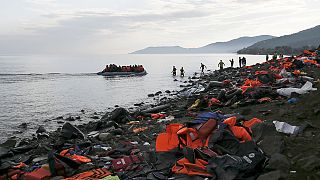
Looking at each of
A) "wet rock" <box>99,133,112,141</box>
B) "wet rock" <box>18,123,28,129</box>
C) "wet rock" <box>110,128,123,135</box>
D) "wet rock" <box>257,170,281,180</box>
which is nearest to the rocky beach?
"wet rock" <box>257,170,281,180</box>

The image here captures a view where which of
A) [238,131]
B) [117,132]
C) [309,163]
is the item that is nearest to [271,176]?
[309,163]

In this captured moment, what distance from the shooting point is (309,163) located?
5.48 m

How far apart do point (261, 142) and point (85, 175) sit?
147 inches

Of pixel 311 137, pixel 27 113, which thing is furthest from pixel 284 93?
pixel 27 113

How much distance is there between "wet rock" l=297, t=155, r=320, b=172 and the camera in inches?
210

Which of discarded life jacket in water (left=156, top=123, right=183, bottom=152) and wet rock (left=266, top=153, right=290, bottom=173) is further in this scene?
discarded life jacket in water (left=156, top=123, right=183, bottom=152)

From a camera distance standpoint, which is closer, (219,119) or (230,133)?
(230,133)

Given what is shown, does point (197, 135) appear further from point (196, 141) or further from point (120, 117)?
point (120, 117)

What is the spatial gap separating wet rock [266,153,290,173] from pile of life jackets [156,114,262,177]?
0.86 m

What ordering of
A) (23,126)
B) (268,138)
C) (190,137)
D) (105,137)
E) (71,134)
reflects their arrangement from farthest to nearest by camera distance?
1. (23,126)
2. (71,134)
3. (105,137)
4. (190,137)
5. (268,138)

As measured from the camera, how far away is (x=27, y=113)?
23547mm

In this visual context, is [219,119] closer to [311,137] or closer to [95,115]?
[311,137]

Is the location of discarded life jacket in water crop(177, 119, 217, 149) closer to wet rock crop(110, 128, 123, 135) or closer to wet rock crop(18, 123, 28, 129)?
wet rock crop(110, 128, 123, 135)

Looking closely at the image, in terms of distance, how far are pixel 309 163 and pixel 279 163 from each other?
47 centimetres
